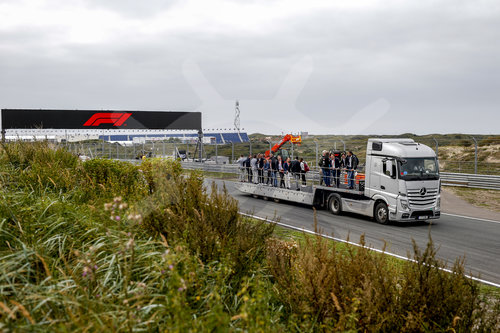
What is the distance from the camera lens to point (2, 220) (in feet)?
18.6

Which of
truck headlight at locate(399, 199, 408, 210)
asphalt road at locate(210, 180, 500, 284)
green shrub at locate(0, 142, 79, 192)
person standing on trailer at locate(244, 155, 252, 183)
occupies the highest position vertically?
green shrub at locate(0, 142, 79, 192)

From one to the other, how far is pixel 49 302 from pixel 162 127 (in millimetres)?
34210

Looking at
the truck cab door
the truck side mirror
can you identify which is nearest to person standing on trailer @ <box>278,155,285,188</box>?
the truck cab door

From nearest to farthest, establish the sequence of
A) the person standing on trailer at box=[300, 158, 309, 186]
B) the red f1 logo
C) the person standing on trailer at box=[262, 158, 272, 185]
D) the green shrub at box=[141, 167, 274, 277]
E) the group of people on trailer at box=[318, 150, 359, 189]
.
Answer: the green shrub at box=[141, 167, 274, 277] → the group of people on trailer at box=[318, 150, 359, 189] → the person standing on trailer at box=[300, 158, 309, 186] → the person standing on trailer at box=[262, 158, 272, 185] → the red f1 logo

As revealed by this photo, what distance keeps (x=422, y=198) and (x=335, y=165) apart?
474cm

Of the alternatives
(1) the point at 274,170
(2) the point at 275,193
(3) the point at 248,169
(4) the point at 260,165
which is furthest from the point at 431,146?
(3) the point at 248,169

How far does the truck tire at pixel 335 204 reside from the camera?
1730 centimetres

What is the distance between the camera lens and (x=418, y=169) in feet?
49.6

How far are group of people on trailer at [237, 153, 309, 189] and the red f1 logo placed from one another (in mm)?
14810

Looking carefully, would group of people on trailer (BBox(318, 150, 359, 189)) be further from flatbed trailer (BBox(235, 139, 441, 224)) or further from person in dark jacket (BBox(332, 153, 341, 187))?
flatbed trailer (BBox(235, 139, 441, 224))

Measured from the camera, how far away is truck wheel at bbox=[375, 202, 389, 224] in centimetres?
1523

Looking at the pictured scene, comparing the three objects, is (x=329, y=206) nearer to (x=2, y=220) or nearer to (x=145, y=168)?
(x=145, y=168)

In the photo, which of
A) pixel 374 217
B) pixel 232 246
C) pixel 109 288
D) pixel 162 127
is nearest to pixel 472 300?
pixel 232 246

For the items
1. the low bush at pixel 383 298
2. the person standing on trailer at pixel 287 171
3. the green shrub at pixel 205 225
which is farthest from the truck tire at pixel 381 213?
the low bush at pixel 383 298
